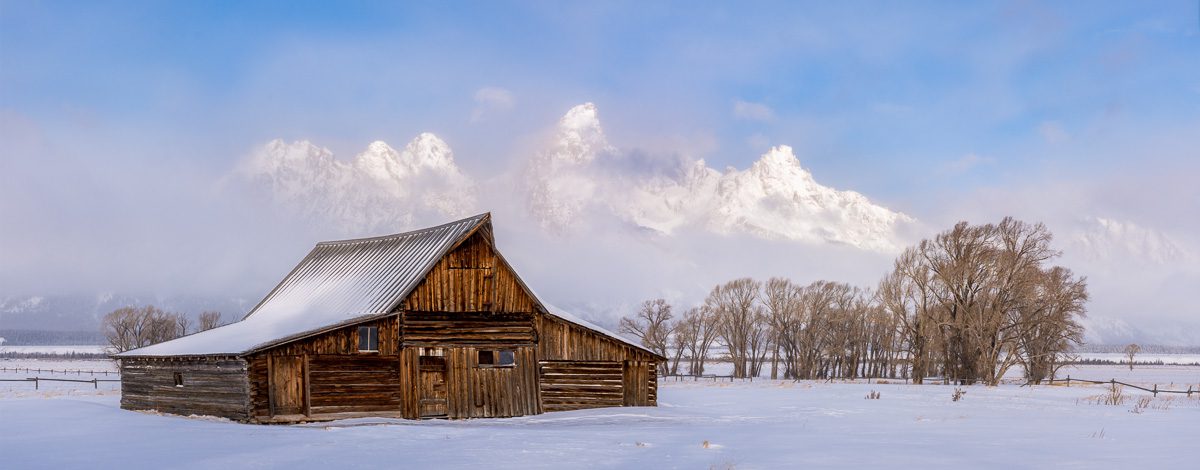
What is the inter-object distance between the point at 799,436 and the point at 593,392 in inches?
479

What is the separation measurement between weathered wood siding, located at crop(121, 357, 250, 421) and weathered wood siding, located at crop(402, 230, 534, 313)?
19.0ft

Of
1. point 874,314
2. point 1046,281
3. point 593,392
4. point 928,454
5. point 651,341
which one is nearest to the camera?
point 928,454

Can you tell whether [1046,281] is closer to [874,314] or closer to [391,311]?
[874,314]

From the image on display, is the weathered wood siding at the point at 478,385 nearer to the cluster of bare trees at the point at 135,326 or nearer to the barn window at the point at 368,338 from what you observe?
the barn window at the point at 368,338

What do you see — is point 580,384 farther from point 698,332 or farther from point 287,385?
point 698,332

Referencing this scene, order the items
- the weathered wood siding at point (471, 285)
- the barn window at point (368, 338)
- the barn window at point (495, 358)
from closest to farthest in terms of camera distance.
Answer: the barn window at point (368, 338) < the weathered wood siding at point (471, 285) < the barn window at point (495, 358)

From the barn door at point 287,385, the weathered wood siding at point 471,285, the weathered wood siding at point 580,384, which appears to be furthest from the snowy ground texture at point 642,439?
the weathered wood siding at point 471,285

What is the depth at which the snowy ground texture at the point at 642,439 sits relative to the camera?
60.3ft

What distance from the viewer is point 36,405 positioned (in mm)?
33406

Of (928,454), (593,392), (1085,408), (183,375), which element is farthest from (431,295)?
(1085,408)

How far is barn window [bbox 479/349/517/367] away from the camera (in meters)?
33.0

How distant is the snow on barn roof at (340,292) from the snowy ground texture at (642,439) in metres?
2.93

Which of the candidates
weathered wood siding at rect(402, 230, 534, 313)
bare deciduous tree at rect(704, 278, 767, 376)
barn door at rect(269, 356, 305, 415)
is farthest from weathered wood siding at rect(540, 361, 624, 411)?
bare deciduous tree at rect(704, 278, 767, 376)

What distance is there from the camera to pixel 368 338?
103ft
